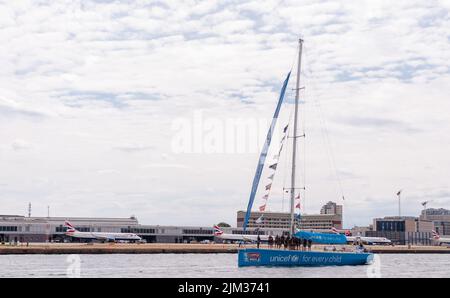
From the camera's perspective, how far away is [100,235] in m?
180

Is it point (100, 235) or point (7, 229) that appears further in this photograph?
point (100, 235)

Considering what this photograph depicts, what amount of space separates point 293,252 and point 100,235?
134168 mm

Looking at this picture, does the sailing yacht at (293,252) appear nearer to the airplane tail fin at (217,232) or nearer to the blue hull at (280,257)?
the blue hull at (280,257)

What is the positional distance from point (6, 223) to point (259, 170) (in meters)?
137

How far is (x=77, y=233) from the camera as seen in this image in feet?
573

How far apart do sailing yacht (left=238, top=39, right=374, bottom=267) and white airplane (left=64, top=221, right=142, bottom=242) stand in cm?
12655

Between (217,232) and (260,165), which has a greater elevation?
(260,165)

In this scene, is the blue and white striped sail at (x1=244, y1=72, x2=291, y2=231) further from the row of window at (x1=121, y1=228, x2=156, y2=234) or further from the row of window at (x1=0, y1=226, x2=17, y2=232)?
the row of window at (x1=121, y1=228, x2=156, y2=234)

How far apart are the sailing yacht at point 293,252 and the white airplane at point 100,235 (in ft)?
415

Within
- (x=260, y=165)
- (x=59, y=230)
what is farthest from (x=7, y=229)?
(x=260, y=165)

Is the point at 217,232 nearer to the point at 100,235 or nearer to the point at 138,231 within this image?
the point at 138,231
